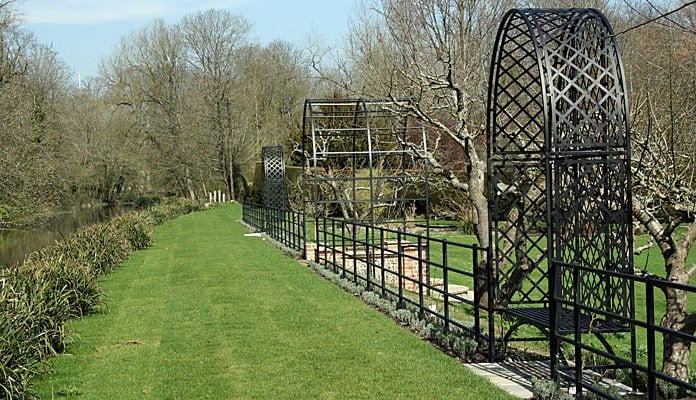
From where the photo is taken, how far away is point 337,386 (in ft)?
20.7

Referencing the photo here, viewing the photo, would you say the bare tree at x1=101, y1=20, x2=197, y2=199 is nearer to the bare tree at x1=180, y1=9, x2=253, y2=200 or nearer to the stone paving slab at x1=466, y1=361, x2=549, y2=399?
the bare tree at x1=180, y1=9, x2=253, y2=200

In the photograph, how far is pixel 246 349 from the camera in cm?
784

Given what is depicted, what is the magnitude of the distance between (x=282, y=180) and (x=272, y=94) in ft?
89.8

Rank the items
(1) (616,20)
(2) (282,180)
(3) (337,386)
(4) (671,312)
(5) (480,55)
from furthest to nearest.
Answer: (2) (282,180), (1) (616,20), (5) (480,55), (4) (671,312), (3) (337,386)

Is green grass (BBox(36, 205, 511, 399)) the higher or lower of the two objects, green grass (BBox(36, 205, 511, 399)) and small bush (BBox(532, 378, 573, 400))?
the lower

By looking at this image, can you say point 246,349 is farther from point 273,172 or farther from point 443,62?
point 273,172

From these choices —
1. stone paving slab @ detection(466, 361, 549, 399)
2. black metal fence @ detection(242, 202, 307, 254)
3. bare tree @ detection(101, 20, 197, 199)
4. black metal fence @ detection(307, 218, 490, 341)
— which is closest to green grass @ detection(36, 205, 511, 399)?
stone paving slab @ detection(466, 361, 549, 399)

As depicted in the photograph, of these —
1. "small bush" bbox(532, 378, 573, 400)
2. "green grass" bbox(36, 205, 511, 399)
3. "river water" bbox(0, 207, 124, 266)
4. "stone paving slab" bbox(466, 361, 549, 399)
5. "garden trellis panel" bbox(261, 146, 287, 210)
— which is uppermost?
"garden trellis panel" bbox(261, 146, 287, 210)

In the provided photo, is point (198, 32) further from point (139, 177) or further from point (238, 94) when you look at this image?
point (139, 177)

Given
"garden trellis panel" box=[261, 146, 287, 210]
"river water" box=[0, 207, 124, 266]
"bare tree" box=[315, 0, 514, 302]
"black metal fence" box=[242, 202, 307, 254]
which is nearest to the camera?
"bare tree" box=[315, 0, 514, 302]

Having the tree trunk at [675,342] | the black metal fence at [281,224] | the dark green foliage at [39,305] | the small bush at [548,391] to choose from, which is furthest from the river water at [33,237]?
the small bush at [548,391]

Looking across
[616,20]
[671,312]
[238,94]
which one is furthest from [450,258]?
[238,94]

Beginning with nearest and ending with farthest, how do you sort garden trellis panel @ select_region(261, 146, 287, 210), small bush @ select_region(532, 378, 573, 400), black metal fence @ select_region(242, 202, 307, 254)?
small bush @ select_region(532, 378, 573, 400) < black metal fence @ select_region(242, 202, 307, 254) < garden trellis panel @ select_region(261, 146, 287, 210)

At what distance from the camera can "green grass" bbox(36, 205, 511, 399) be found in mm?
6301
